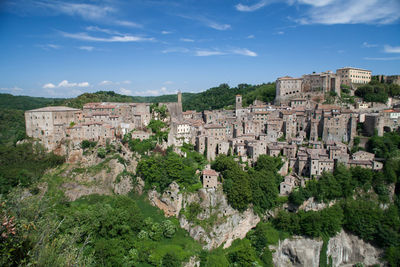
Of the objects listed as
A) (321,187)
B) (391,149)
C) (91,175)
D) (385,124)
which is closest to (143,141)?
(91,175)

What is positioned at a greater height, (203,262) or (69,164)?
(69,164)

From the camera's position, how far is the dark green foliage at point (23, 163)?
3556cm

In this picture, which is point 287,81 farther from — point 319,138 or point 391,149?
point 391,149

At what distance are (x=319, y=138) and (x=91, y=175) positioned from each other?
117ft

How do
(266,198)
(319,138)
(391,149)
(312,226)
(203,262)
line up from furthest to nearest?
(319,138) → (391,149) → (266,198) → (312,226) → (203,262)

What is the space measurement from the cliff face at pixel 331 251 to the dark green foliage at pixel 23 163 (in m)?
32.1

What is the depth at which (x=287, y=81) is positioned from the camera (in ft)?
192

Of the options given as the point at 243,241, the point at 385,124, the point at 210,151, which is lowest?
the point at 243,241

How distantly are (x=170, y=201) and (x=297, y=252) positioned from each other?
653 inches

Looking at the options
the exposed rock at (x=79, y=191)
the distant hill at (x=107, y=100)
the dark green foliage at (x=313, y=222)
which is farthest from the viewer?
the distant hill at (x=107, y=100)

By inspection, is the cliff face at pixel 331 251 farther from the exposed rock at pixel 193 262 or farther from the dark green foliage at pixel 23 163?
the dark green foliage at pixel 23 163

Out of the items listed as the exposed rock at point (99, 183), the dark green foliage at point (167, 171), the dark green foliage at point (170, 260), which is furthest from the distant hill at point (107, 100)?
the dark green foliage at point (170, 260)

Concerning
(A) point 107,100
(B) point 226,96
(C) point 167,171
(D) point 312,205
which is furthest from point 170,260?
(B) point 226,96

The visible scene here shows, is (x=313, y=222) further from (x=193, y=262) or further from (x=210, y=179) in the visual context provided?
(x=193, y=262)
